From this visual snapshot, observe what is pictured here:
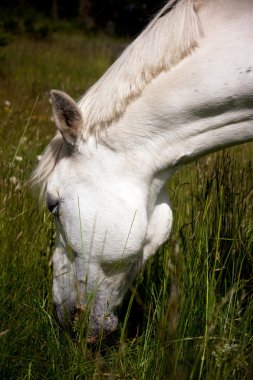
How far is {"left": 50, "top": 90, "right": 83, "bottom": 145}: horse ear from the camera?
7.55 feet

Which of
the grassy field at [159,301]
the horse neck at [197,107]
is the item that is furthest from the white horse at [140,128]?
the grassy field at [159,301]

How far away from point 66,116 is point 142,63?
35cm

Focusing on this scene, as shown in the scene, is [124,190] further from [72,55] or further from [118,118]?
[72,55]

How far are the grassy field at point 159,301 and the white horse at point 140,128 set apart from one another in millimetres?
181

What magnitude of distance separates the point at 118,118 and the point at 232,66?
457 mm

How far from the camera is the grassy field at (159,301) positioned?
6.62 ft

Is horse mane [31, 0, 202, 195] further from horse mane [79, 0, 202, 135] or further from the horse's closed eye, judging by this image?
the horse's closed eye

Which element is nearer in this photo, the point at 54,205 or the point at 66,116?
the point at 66,116

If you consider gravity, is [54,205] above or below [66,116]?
below

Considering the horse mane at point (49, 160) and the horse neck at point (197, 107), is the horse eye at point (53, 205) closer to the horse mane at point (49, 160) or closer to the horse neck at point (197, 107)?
the horse mane at point (49, 160)

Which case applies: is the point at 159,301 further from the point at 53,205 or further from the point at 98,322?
the point at 53,205

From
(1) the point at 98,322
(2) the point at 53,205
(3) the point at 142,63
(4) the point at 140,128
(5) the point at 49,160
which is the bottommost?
(1) the point at 98,322

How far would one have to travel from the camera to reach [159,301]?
2.56m

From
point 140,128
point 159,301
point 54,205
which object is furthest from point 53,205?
point 159,301
